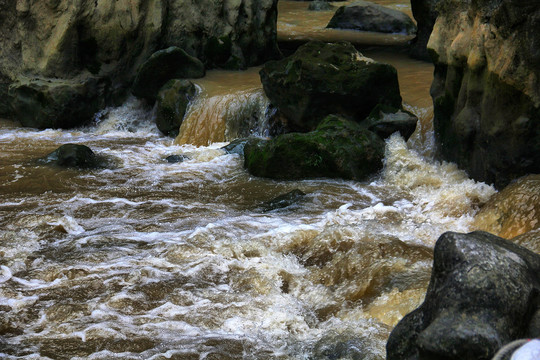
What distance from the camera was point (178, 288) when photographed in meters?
5.32

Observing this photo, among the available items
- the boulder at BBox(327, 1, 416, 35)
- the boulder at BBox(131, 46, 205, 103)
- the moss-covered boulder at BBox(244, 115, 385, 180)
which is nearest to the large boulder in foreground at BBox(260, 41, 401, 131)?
the moss-covered boulder at BBox(244, 115, 385, 180)

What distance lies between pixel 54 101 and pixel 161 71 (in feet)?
6.39

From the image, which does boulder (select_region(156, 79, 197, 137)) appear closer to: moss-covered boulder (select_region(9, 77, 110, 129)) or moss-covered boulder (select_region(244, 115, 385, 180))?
moss-covered boulder (select_region(9, 77, 110, 129))

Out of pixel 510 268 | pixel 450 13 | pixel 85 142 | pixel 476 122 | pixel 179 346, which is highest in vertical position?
pixel 450 13

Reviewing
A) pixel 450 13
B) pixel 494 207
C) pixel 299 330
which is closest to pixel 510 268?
pixel 299 330

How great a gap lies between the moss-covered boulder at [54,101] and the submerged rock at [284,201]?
5.65 m

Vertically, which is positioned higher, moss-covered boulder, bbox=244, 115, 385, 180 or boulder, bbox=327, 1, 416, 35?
boulder, bbox=327, 1, 416, 35

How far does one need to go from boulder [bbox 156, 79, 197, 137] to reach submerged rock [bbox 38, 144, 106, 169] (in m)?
2.12

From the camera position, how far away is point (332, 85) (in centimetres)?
955

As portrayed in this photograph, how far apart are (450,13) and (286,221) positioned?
11.3ft

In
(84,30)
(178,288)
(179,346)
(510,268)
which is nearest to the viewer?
(510,268)

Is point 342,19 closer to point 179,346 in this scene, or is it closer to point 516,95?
point 516,95

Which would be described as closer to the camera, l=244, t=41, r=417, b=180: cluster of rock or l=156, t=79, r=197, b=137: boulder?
l=244, t=41, r=417, b=180: cluster of rock

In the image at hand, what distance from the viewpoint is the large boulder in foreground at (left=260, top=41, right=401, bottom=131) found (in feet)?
31.2
